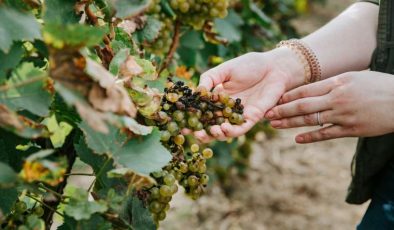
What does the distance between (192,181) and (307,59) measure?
0.77 meters

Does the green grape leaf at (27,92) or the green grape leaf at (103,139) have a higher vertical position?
the green grape leaf at (27,92)

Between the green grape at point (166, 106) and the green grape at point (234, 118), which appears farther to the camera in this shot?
the green grape at point (234, 118)

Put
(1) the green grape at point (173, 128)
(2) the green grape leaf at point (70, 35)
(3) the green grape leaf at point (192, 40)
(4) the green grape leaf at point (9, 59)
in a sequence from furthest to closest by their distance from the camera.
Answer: (3) the green grape leaf at point (192, 40), (1) the green grape at point (173, 128), (4) the green grape leaf at point (9, 59), (2) the green grape leaf at point (70, 35)

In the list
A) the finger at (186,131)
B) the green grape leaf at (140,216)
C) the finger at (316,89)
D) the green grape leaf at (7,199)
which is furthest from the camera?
the finger at (316,89)

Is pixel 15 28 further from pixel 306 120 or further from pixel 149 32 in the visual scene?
pixel 306 120

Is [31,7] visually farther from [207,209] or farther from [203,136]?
[207,209]

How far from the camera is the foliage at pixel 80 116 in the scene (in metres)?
0.72

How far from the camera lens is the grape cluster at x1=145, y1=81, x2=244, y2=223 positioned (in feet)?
3.50

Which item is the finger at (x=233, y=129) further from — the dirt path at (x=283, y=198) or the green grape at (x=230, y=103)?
the dirt path at (x=283, y=198)

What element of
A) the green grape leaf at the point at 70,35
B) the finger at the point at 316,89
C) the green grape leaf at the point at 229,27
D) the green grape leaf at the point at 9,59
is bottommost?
the green grape leaf at the point at 229,27

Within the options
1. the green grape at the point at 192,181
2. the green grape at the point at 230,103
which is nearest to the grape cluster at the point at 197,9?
the green grape at the point at 230,103

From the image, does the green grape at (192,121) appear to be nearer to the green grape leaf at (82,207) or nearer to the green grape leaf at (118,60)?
the green grape leaf at (118,60)

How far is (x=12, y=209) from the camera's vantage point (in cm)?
97

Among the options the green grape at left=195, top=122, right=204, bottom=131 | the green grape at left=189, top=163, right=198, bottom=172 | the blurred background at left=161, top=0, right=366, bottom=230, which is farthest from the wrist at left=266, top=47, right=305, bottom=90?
the blurred background at left=161, top=0, right=366, bottom=230
